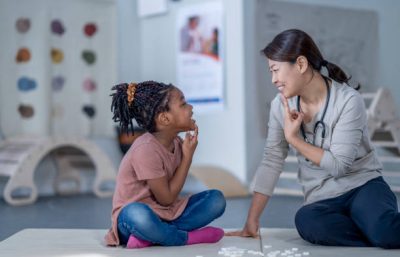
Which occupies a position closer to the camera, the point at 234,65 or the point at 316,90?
the point at 316,90

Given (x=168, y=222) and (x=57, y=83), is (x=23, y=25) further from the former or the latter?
(x=168, y=222)

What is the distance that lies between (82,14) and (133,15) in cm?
42

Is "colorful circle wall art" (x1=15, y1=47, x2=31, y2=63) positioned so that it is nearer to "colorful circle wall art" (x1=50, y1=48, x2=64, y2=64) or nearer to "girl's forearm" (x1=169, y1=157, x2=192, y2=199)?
"colorful circle wall art" (x1=50, y1=48, x2=64, y2=64)

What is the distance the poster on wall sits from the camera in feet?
13.4

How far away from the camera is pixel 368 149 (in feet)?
6.18

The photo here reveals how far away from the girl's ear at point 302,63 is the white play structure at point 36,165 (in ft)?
7.64

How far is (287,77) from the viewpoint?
71.4 inches

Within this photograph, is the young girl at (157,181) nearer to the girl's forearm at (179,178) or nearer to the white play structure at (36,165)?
the girl's forearm at (179,178)

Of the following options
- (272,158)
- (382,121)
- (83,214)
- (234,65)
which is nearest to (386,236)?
(272,158)

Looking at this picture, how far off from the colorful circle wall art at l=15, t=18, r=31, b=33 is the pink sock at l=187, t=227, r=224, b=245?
264cm

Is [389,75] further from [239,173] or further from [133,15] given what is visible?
[133,15]

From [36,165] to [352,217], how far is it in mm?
2588

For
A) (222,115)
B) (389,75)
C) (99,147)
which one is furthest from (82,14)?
(389,75)

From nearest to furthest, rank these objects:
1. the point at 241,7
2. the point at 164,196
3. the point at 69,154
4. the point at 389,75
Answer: the point at 164,196 → the point at 241,7 → the point at 69,154 → the point at 389,75
